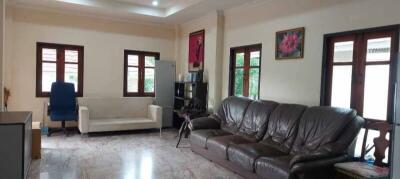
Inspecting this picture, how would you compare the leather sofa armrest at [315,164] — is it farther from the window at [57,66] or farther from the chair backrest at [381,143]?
the window at [57,66]

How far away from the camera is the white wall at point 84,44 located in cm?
600

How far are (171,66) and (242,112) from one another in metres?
2.92

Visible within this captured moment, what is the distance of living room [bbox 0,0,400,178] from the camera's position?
3314 mm

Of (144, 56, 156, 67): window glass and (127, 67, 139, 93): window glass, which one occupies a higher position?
(144, 56, 156, 67): window glass

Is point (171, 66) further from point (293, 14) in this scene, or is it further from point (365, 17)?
point (365, 17)

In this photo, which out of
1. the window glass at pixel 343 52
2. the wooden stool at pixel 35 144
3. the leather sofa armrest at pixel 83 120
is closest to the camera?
the window glass at pixel 343 52

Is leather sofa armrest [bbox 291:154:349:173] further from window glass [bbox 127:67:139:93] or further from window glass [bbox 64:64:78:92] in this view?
window glass [bbox 64:64:78:92]

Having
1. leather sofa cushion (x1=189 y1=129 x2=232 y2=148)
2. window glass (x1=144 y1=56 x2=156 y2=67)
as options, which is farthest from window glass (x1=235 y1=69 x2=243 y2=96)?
window glass (x1=144 y1=56 x2=156 y2=67)

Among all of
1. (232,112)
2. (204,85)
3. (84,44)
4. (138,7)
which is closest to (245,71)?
(232,112)

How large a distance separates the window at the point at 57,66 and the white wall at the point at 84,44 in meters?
0.10

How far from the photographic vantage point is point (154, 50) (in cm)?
736

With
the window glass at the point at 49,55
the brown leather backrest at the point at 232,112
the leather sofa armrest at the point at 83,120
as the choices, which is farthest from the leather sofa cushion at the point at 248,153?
the window glass at the point at 49,55

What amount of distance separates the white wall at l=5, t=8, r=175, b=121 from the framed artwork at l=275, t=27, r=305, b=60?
11.5 feet

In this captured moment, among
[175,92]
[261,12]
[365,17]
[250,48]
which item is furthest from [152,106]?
[365,17]
